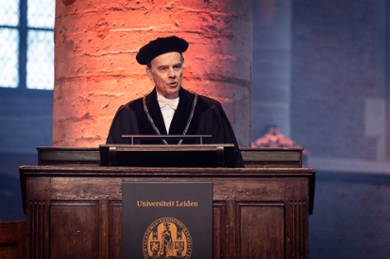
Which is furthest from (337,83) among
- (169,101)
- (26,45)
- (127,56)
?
(169,101)

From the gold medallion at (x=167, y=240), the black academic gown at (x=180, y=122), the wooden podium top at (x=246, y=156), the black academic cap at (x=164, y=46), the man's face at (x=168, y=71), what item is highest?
the black academic cap at (x=164, y=46)

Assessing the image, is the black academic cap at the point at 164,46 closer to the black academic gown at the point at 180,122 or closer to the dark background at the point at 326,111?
the black academic gown at the point at 180,122

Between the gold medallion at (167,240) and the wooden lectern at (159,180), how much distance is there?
120 mm

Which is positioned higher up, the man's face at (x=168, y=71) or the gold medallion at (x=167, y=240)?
the man's face at (x=168, y=71)

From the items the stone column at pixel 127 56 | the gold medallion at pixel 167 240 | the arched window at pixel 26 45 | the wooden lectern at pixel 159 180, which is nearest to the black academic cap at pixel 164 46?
the stone column at pixel 127 56

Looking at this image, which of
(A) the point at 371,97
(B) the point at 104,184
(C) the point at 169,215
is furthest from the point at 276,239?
(A) the point at 371,97

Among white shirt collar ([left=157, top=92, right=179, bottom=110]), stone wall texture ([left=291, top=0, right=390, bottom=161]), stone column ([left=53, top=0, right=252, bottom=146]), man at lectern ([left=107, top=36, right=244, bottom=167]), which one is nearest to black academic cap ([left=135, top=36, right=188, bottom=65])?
man at lectern ([left=107, top=36, right=244, bottom=167])

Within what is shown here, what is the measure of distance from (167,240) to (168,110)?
140cm

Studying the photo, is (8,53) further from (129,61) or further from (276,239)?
(276,239)

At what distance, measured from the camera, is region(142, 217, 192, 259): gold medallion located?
124 inches

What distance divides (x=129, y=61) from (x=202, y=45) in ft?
1.66

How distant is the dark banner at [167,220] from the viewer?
316 centimetres

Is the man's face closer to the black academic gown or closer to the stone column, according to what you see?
the black academic gown

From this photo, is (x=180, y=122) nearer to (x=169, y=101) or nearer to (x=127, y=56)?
(x=169, y=101)
